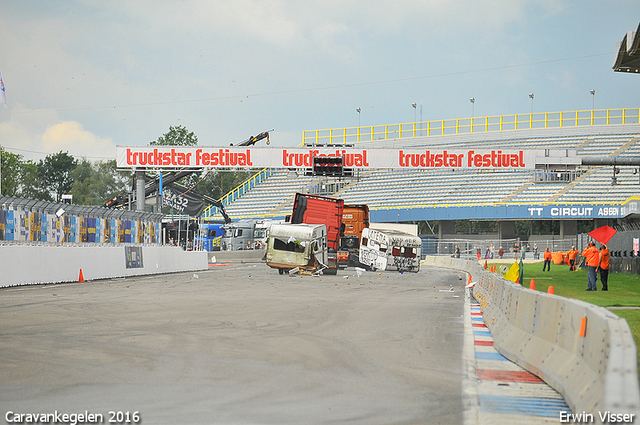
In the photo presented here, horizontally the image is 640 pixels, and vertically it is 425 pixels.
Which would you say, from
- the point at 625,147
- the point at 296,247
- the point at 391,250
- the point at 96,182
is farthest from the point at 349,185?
the point at 96,182

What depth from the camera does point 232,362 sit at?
863cm

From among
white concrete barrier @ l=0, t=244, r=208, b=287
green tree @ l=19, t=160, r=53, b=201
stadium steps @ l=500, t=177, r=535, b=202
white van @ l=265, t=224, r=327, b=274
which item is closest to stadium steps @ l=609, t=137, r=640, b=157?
stadium steps @ l=500, t=177, r=535, b=202

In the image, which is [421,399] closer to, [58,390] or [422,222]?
[58,390]

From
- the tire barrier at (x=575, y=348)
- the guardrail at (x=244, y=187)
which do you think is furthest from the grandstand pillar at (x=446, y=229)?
the tire barrier at (x=575, y=348)

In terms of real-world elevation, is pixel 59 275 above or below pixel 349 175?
below

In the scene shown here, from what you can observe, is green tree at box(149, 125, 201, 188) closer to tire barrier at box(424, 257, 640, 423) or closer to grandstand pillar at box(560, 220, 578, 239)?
grandstand pillar at box(560, 220, 578, 239)

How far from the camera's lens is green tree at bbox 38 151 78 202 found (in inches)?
4899

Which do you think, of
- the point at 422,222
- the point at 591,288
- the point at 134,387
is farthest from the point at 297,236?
the point at 422,222

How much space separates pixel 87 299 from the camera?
57.6ft

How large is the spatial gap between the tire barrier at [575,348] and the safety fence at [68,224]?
16.8m

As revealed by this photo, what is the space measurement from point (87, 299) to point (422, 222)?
5399 cm

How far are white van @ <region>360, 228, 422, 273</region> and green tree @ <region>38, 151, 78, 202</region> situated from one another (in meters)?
94.7

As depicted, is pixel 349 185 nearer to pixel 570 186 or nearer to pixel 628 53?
pixel 570 186

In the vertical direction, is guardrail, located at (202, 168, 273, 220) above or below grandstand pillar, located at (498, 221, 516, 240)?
above
